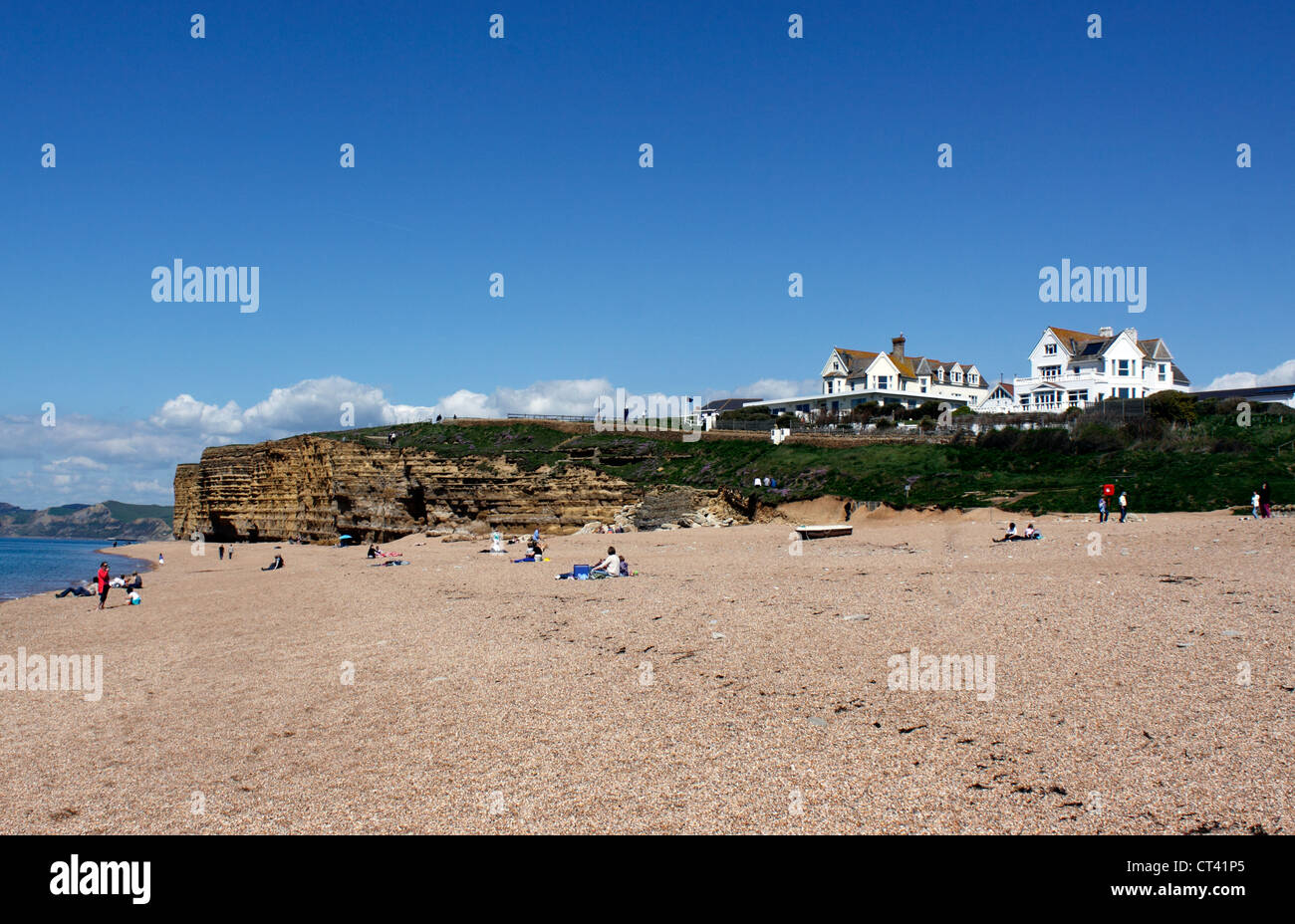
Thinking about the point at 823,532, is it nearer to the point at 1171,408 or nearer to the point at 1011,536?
the point at 1011,536

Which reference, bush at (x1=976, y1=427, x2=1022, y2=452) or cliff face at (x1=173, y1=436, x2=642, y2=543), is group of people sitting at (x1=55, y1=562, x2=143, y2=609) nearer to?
cliff face at (x1=173, y1=436, x2=642, y2=543)

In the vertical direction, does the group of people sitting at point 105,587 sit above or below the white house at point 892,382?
below

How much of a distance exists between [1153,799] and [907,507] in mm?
27913

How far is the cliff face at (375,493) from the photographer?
4456cm

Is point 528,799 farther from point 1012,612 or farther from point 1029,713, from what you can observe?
point 1012,612

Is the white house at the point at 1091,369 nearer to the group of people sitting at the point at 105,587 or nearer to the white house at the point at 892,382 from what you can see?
the white house at the point at 892,382

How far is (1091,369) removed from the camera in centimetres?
5962

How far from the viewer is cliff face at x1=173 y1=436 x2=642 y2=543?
44.6m

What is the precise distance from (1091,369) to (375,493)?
54446 millimetres

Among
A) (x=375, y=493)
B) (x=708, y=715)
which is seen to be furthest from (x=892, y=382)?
(x=708, y=715)

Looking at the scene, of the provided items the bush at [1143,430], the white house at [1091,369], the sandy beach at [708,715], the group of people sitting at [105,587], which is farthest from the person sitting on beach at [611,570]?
the white house at [1091,369]

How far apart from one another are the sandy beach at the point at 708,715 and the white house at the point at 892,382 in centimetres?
5495
